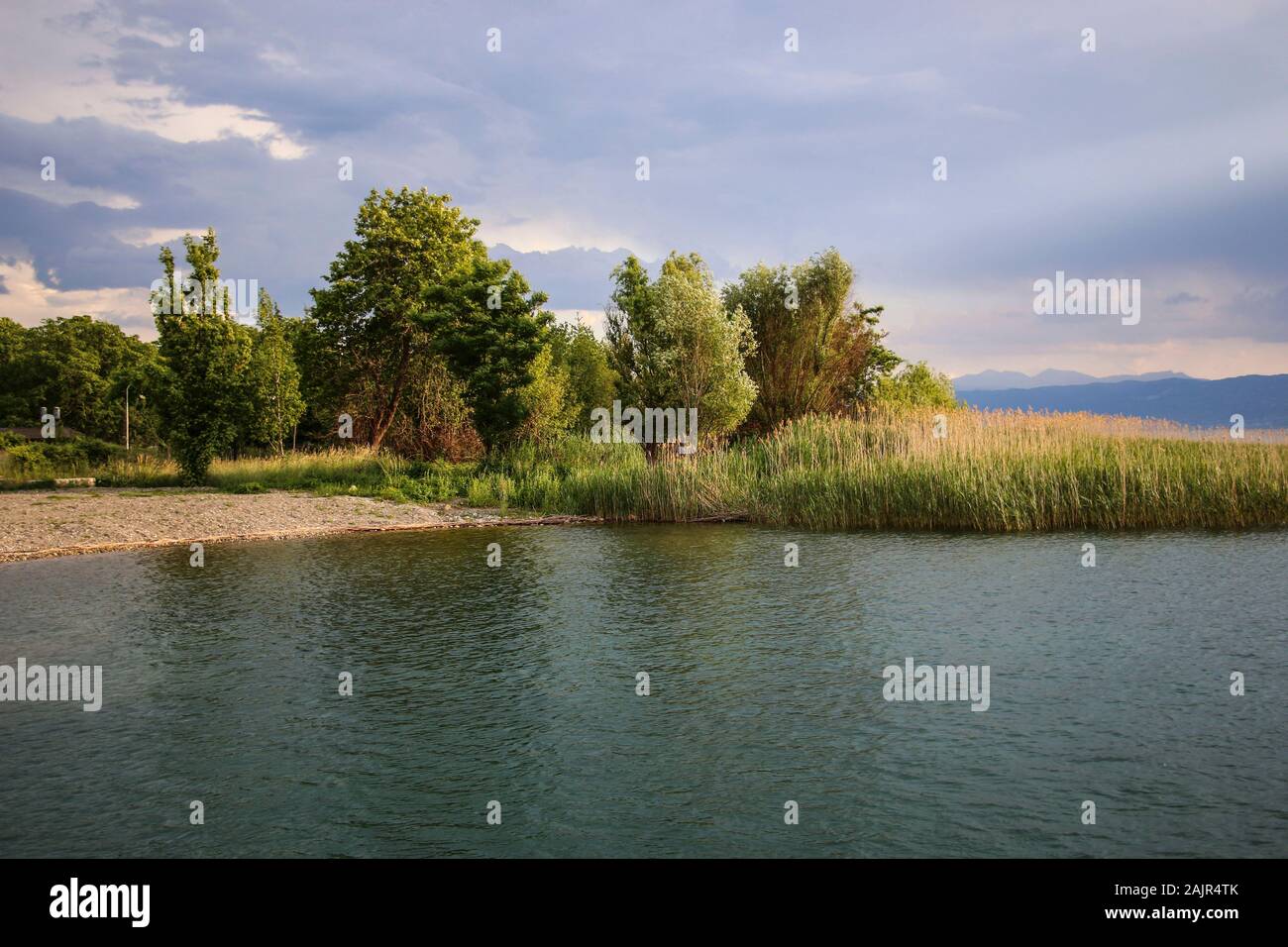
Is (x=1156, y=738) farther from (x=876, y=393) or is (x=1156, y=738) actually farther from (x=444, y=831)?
(x=876, y=393)

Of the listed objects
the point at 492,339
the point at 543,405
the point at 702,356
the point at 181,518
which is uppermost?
the point at 492,339

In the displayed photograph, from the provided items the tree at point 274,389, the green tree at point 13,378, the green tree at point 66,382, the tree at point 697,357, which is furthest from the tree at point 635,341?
the green tree at point 13,378

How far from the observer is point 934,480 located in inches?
717

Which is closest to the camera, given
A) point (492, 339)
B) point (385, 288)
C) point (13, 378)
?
point (492, 339)

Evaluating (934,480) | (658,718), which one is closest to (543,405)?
(934,480)

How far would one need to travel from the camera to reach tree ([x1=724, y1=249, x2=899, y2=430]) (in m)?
34.3

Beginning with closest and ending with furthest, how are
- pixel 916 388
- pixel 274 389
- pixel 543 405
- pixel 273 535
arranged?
pixel 273 535 < pixel 543 405 < pixel 274 389 < pixel 916 388

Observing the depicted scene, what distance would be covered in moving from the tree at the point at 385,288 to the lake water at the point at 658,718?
83.6 feet

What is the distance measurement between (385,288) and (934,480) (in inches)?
1036

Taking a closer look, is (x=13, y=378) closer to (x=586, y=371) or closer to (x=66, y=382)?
(x=66, y=382)

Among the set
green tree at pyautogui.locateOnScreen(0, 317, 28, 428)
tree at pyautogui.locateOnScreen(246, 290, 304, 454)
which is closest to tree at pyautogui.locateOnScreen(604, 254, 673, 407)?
tree at pyautogui.locateOnScreen(246, 290, 304, 454)

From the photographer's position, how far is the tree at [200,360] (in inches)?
979

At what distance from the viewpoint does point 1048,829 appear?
496cm

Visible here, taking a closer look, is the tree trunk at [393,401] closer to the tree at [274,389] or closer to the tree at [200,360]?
the tree at [274,389]
